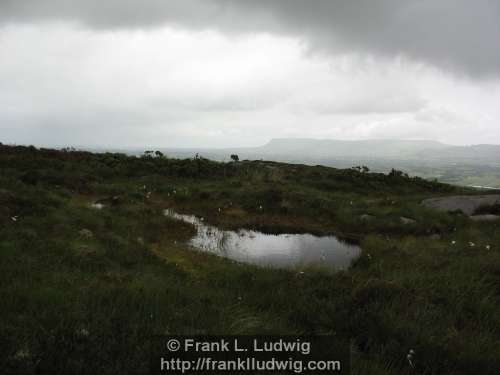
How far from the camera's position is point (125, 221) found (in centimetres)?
1075

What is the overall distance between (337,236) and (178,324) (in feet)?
26.9

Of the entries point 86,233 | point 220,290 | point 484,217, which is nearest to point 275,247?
point 220,290

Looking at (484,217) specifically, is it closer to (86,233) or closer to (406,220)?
(406,220)

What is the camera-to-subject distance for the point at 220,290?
5.72m

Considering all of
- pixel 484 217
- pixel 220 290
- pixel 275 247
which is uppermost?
pixel 484 217

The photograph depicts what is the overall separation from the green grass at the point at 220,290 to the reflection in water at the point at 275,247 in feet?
1.75

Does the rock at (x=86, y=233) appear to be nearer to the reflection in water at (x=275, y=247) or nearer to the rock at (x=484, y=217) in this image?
the reflection in water at (x=275, y=247)

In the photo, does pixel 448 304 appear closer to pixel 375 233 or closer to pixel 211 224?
pixel 375 233

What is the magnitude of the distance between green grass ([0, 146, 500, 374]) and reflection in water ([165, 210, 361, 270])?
0.53m

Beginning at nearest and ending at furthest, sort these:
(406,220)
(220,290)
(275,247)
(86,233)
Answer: (220,290), (86,233), (275,247), (406,220)

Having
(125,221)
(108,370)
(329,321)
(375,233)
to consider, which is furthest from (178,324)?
(375,233)

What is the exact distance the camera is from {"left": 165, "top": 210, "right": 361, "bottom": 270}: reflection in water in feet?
28.2

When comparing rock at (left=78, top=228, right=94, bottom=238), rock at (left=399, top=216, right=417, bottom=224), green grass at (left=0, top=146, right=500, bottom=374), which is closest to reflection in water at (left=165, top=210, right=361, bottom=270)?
green grass at (left=0, top=146, right=500, bottom=374)

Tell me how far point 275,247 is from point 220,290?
13.9 feet
